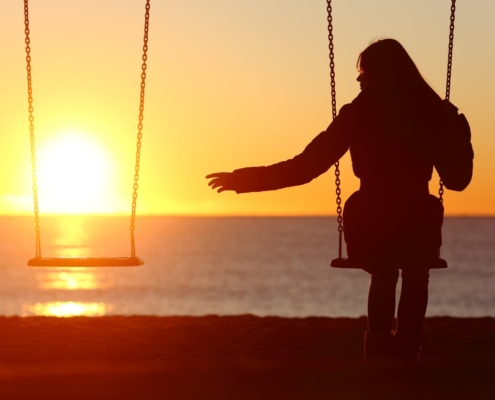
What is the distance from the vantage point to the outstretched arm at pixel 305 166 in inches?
237

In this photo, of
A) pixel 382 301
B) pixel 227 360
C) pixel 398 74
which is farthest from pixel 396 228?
pixel 227 360

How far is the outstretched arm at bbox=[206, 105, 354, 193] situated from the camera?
19.7 feet

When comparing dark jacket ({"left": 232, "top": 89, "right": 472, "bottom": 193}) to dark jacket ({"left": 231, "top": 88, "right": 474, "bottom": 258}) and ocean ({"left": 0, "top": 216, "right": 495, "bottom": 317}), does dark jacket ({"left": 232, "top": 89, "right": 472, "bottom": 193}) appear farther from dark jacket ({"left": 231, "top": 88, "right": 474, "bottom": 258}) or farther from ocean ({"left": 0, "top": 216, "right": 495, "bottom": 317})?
ocean ({"left": 0, "top": 216, "right": 495, "bottom": 317})

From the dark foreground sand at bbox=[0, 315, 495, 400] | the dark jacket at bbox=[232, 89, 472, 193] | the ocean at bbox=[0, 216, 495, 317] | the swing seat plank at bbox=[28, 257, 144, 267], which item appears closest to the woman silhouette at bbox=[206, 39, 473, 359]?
the dark jacket at bbox=[232, 89, 472, 193]

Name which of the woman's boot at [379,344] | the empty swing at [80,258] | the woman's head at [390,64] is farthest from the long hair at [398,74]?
the empty swing at [80,258]

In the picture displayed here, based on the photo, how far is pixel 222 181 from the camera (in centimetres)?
614

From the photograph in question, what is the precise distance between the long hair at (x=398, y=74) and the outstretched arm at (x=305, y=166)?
10.0 inches

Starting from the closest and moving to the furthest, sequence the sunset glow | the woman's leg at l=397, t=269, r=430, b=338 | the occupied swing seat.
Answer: the occupied swing seat, the woman's leg at l=397, t=269, r=430, b=338, the sunset glow

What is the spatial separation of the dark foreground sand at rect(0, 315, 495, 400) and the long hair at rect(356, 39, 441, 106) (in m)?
1.45

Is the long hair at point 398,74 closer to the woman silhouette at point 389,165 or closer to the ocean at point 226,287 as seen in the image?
the woman silhouette at point 389,165

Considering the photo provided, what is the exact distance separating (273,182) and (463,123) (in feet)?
3.59

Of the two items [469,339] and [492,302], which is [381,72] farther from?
[492,302]

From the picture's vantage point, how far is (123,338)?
32.4ft

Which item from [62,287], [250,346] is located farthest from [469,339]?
[62,287]
